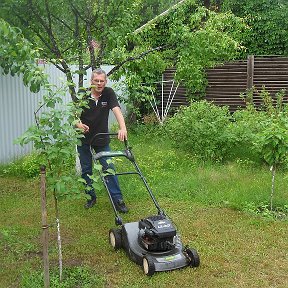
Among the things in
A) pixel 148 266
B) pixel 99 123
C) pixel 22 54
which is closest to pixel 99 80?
pixel 99 123

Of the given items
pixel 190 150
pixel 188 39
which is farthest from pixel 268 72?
pixel 188 39

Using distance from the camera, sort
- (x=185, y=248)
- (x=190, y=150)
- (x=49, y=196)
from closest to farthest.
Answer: (x=185, y=248), (x=49, y=196), (x=190, y=150)

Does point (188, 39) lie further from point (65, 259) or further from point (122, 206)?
point (65, 259)

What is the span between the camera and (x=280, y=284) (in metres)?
4.23

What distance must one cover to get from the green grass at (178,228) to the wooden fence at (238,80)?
5.45 metres

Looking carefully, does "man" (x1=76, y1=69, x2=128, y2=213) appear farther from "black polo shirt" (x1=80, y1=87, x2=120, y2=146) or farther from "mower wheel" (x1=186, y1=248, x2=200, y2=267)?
"mower wheel" (x1=186, y1=248, x2=200, y2=267)

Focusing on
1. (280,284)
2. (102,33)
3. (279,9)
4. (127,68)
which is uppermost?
(279,9)

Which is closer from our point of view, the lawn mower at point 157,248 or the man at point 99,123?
the lawn mower at point 157,248

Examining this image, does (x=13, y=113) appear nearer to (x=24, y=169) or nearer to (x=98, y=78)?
(x=24, y=169)

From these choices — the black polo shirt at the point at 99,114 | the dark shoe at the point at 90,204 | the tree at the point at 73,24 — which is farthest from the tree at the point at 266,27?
the dark shoe at the point at 90,204

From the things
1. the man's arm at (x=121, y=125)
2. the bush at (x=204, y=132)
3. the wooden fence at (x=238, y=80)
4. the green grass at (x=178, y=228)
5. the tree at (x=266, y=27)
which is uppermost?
the tree at (x=266, y=27)

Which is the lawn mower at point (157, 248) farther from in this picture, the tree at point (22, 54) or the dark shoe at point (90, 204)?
the dark shoe at point (90, 204)

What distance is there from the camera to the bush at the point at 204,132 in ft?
26.7

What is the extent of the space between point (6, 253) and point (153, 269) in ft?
5.24
